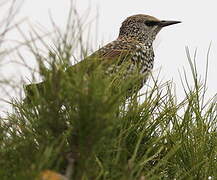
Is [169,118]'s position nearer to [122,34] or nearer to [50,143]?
[50,143]

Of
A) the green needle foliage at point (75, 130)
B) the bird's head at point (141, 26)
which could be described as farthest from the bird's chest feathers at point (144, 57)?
the green needle foliage at point (75, 130)

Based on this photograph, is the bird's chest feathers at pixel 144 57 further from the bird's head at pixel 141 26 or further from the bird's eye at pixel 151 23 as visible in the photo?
the bird's eye at pixel 151 23

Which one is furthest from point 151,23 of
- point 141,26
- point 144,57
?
point 144,57

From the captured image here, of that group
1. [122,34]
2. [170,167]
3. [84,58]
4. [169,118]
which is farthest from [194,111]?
[122,34]

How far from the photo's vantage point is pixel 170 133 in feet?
7.50

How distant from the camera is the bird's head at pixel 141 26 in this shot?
431 centimetres

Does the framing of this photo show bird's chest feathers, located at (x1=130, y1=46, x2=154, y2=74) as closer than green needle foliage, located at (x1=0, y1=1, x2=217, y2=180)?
No

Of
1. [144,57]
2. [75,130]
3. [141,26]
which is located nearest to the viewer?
[75,130]

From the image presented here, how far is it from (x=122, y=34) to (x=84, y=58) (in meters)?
2.80

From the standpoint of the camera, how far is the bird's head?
4.31 m

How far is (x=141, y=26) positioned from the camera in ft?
14.4

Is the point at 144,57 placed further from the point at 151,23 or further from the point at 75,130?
the point at 75,130

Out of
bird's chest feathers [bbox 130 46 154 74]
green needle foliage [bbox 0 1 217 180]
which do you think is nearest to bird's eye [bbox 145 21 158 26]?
bird's chest feathers [bbox 130 46 154 74]

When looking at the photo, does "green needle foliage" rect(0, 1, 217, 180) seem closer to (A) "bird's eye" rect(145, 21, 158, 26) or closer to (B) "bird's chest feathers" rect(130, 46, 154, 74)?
(B) "bird's chest feathers" rect(130, 46, 154, 74)
